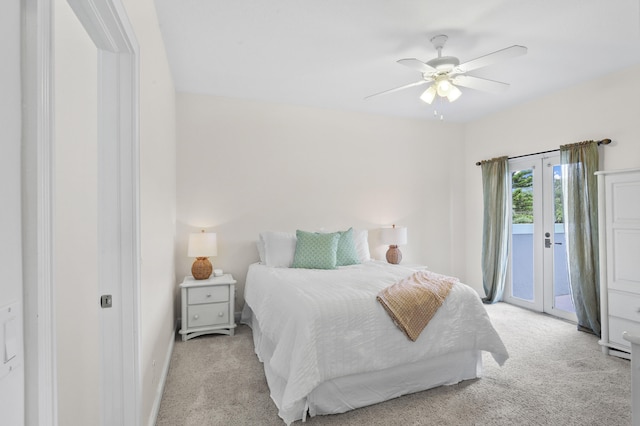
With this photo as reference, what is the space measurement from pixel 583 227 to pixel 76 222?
418 cm

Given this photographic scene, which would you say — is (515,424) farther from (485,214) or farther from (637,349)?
(485,214)

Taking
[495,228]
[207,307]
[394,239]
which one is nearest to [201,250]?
[207,307]

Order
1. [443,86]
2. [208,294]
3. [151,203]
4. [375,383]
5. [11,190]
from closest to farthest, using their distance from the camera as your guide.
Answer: [11,190] < [151,203] < [375,383] < [443,86] < [208,294]

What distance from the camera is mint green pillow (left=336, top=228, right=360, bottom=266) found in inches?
145

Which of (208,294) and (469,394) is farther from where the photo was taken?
(208,294)

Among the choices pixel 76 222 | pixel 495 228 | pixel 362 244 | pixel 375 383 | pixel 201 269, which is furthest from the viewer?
pixel 495 228

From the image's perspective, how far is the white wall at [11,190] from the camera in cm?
55

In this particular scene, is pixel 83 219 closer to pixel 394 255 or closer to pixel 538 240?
pixel 394 255

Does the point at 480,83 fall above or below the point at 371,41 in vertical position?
below

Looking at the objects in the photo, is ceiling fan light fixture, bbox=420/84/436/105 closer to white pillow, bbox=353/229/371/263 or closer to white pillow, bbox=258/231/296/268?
white pillow, bbox=353/229/371/263

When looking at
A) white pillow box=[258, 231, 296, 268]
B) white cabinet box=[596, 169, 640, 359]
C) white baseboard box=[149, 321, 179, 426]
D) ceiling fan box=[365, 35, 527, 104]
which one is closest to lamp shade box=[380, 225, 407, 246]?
white pillow box=[258, 231, 296, 268]

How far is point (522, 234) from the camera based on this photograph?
4254 mm

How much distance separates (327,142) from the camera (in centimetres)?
425

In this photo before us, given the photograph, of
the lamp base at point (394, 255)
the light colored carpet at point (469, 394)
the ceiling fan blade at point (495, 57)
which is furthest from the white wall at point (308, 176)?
the ceiling fan blade at point (495, 57)
